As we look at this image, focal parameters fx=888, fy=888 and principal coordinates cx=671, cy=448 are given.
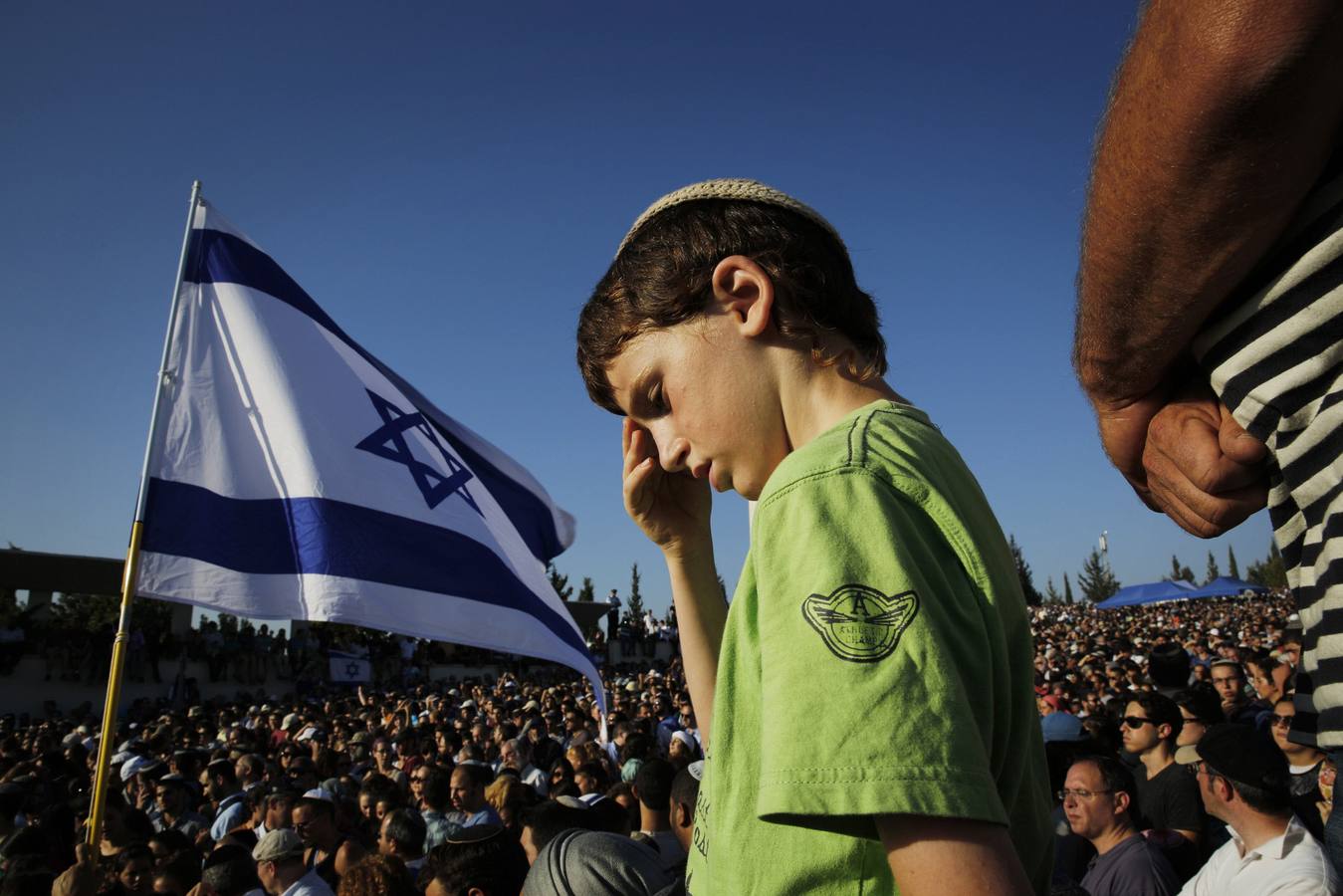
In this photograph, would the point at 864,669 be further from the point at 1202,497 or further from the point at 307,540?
the point at 307,540

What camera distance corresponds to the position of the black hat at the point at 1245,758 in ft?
14.5

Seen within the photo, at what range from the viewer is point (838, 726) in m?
0.85

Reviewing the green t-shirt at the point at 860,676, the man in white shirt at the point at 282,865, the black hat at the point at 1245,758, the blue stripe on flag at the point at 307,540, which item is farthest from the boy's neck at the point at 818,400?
the man in white shirt at the point at 282,865

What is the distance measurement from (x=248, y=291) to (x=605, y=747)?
600cm

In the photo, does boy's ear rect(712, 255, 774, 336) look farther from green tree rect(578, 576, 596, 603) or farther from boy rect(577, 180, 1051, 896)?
green tree rect(578, 576, 596, 603)

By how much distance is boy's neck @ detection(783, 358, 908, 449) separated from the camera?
1279 millimetres

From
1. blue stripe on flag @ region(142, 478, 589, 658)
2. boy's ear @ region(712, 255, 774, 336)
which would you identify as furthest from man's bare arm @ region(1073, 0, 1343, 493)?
blue stripe on flag @ region(142, 478, 589, 658)

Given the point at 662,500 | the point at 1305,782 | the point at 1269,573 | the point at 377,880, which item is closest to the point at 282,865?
the point at 377,880

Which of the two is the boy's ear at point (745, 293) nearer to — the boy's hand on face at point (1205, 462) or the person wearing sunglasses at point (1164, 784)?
the boy's hand on face at point (1205, 462)

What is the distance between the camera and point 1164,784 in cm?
630

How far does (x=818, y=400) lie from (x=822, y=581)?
1.46ft

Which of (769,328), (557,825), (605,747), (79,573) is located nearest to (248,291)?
(557,825)

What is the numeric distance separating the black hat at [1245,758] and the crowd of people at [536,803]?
1 centimetres

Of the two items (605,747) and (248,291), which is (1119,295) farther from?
(605,747)
